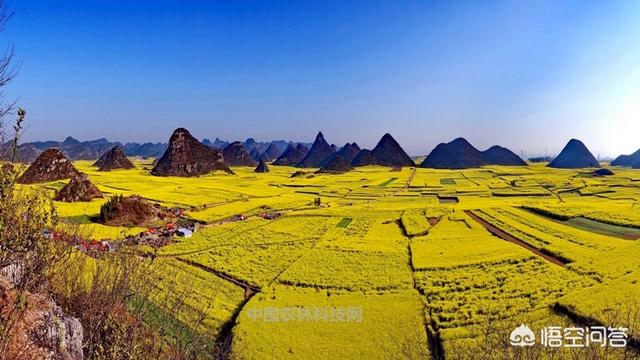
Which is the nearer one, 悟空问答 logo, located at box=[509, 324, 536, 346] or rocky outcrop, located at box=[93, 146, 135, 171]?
悟空问答 logo, located at box=[509, 324, 536, 346]

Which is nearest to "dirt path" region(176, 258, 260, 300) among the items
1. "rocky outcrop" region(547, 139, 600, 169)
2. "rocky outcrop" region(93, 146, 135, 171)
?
"rocky outcrop" region(93, 146, 135, 171)

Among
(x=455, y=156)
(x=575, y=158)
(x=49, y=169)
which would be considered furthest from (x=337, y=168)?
(x=575, y=158)

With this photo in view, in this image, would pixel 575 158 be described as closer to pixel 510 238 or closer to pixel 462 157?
pixel 462 157

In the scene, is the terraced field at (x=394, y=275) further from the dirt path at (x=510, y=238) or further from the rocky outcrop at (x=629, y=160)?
the rocky outcrop at (x=629, y=160)

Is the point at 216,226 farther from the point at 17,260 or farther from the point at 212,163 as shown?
the point at 212,163

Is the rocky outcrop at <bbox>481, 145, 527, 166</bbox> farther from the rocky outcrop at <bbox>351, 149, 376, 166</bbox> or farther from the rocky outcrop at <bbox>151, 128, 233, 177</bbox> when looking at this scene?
the rocky outcrop at <bbox>151, 128, 233, 177</bbox>

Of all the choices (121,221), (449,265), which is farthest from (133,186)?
(449,265)
